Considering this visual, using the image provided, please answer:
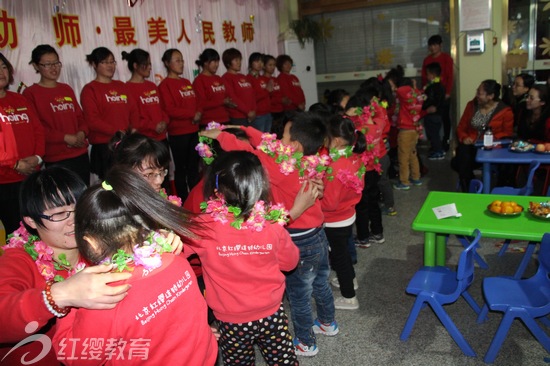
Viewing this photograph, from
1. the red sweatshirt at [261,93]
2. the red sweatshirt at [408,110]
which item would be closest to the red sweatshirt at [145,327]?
the red sweatshirt at [408,110]

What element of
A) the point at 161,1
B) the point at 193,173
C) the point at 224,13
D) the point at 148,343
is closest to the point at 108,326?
the point at 148,343

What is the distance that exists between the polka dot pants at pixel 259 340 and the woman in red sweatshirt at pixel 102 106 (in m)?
2.75

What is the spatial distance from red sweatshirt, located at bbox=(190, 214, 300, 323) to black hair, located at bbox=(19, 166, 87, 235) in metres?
0.51

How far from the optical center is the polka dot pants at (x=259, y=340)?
1.96 m

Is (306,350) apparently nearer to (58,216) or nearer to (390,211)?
(58,216)

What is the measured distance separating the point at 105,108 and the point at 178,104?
98 cm

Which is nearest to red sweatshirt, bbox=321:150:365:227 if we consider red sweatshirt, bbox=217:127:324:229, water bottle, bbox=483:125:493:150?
red sweatshirt, bbox=217:127:324:229

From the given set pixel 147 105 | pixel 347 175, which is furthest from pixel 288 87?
pixel 347 175

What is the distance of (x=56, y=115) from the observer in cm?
392

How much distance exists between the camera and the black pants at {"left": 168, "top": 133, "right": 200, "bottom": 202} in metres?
5.27

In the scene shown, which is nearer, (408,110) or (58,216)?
(58,216)

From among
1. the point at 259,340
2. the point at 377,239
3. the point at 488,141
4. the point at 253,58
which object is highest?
the point at 253,58

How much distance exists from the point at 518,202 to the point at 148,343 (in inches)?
103

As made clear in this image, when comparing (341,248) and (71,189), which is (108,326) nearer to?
(71,189)
